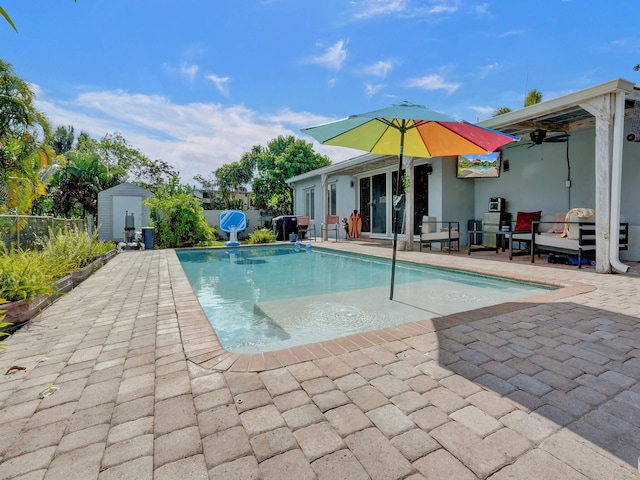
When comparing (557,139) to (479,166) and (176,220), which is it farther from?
(176,220)

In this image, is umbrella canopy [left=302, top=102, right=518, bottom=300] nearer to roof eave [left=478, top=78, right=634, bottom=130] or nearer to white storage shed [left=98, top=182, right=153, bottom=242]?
roof eave [left=478, top=78, right=634, bottom=130]

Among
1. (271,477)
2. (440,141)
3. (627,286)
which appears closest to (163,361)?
(271,477)

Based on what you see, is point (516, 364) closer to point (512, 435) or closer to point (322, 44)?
point (512, 435)

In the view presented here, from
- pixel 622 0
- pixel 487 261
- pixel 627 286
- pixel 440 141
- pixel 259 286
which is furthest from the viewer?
pixel 622 0

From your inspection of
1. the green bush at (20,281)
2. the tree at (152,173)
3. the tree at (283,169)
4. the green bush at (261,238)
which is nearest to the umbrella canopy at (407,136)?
the green bush at (20,281)

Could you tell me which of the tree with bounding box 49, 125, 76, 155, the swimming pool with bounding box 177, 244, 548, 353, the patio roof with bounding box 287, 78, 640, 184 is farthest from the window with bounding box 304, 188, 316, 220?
the tree with bounding box 49, 125, 76, 155

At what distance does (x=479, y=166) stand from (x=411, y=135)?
5726mm

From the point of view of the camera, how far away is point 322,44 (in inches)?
332

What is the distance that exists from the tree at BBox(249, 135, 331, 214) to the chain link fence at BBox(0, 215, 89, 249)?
16.8 m

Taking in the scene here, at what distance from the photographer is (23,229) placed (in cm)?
475

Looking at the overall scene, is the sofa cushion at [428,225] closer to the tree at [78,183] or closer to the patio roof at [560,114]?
the patio roof at [560,114]

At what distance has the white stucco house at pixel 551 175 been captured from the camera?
4895 millimetres

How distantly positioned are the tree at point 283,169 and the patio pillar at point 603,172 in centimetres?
1855

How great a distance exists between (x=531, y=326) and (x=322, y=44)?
8.39 m
